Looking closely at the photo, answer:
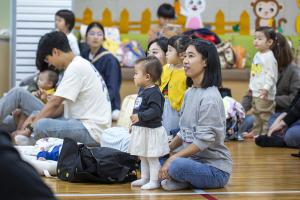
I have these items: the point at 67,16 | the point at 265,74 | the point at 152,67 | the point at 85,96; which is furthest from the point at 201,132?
the point at 67,16

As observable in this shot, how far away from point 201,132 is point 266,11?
23.8ft

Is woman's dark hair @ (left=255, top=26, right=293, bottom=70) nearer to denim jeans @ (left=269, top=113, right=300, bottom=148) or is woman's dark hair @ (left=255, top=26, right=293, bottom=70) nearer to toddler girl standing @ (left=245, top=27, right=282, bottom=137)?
toddler girl standing @ (left=245, top=27, right=282, bottom=137)

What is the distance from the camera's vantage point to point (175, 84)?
15.1ft

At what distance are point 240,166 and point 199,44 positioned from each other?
1.46 metres

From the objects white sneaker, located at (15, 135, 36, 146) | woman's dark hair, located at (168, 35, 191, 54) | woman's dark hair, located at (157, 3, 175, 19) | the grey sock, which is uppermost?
woman's dark hair, located at (157, 3, 175, 19)

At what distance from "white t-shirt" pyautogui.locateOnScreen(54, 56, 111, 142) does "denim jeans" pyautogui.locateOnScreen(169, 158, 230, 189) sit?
1.57 metres

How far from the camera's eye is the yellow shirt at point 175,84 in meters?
4.58

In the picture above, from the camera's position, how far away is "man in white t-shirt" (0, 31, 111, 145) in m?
5.09

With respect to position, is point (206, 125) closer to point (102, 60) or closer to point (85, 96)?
point (85, 96)

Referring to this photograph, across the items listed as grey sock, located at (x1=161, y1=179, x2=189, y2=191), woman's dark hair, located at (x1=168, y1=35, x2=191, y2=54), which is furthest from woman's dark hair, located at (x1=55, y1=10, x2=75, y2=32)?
grey sock, located at (x1=161, y1=179, x2=189, y2=191)

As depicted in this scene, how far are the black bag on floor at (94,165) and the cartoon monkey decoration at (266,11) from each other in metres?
6.78

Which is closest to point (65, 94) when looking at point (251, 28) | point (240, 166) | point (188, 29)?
point (240, 166)

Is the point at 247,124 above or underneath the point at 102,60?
underneath

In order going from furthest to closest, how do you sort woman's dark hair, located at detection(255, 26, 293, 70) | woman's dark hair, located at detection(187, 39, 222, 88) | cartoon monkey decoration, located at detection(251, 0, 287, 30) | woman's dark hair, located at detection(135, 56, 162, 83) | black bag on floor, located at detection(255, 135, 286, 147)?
cartoon monkey decoration, located at detection(251, 0, 287, 30), woman's dark hair, located at detection(255, 26, 293, 70), black bag on floor, located at detection(255, 135, 286, 147), woman's dark hair, located at detection(135, 56, 162, 83), woman's dark hair, located at detection(187, 39, 222, 88)
